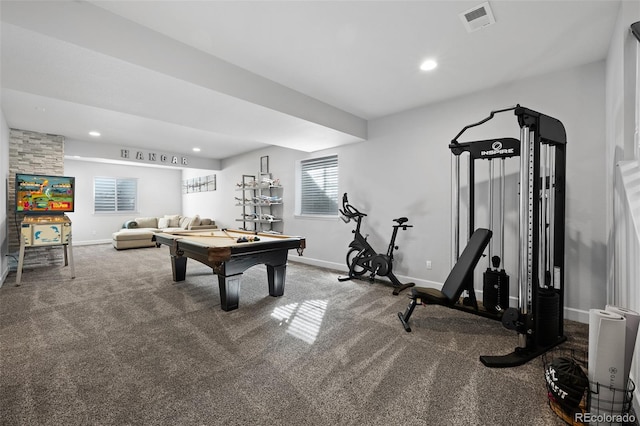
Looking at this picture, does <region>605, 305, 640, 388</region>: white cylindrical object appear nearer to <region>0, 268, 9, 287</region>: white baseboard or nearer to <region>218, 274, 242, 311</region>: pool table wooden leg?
<region>218, 274, 242, 311</region>: pool table wooden leg

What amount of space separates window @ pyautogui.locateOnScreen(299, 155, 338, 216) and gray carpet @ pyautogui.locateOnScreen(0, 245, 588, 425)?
7.54 ft

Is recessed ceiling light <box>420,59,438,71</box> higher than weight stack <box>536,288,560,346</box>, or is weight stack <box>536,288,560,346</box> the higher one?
recessed ceiling light <box>420,59,438,71</box>

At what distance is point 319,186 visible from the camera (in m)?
5.76

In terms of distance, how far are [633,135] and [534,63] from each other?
1339 mm

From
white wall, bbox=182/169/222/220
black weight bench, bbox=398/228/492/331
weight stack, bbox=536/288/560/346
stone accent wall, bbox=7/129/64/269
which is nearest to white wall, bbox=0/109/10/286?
stone accent wall, bbox=7/129/64/269

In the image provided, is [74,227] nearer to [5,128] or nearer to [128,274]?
[5,128]

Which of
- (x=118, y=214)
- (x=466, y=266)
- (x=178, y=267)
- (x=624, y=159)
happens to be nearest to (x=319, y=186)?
(x=178, y=267)

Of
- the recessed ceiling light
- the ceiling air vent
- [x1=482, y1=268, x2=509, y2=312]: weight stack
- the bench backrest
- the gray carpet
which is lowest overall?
the gray carpet

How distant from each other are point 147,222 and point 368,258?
7.67 metres

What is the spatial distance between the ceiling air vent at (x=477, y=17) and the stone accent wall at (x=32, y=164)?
23.2 feet

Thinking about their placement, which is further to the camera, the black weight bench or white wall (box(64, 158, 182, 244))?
white wall (box(64, 158, 182, 244))

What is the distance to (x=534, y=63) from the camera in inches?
113

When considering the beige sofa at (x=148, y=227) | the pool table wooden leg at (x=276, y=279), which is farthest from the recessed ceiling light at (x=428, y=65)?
the beige sofa at (x=148, y=227)

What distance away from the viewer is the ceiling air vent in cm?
209
